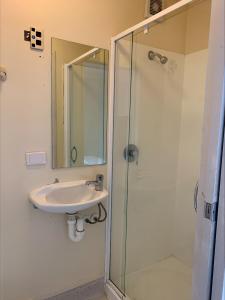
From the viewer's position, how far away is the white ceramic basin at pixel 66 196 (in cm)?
151

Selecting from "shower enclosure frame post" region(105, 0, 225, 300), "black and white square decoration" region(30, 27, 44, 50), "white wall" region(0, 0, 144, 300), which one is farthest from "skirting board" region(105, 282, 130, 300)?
"black and white square decoration" region(30, 27, 44, 50)

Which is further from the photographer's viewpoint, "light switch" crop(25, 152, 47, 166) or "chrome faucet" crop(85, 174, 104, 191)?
"chrome faucet" crop(85, 174, 104, 191)

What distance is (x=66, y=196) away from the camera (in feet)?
5.78

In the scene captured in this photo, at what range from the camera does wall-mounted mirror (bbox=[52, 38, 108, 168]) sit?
66.3 inches

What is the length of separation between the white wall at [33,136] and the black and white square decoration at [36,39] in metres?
0.04

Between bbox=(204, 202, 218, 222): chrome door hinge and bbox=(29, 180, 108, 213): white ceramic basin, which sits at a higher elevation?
bbox=(204, 202, 218, 222): chrome door hinge

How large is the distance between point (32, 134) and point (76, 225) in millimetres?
745

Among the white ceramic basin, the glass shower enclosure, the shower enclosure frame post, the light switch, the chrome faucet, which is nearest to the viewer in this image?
the shower enclosure frame post

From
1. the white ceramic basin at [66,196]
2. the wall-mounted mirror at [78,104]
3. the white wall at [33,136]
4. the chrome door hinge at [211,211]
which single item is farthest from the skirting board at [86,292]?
the chrome door hinge at [211,211]

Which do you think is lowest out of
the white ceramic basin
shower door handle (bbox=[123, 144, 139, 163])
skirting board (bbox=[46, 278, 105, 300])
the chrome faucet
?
skirting board (bbox=[46, 278, 105, 300])

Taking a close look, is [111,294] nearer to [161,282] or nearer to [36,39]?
[161,282]

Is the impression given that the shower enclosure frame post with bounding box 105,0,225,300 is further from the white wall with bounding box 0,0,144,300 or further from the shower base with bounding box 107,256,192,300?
the white wall with bounding box 0,0,144,300

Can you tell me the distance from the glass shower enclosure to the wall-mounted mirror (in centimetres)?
13

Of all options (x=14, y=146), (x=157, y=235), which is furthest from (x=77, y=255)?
(x=14, y=146)
